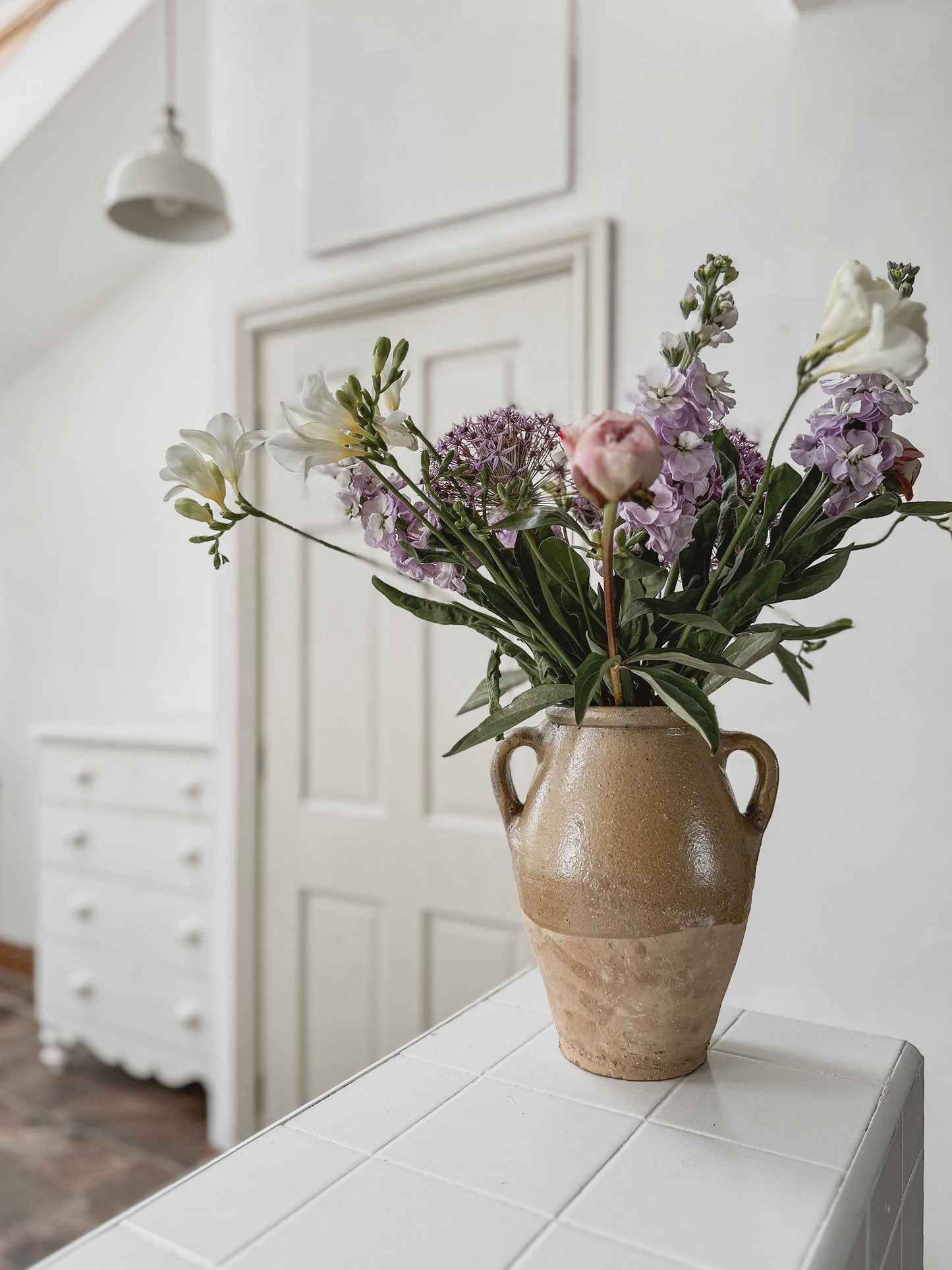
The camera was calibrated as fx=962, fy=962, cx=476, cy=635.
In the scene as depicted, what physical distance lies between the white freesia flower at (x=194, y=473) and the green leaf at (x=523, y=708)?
0.82 feet

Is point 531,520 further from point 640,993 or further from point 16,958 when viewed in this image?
point 16,958

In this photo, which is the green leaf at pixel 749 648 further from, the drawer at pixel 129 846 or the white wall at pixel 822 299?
the drawer at pixel 129 846

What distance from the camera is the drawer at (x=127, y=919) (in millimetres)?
2475

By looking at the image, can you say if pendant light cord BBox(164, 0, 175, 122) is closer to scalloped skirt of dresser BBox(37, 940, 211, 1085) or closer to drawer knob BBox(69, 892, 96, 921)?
drawer knob BBox(69, 892, 96, 921)

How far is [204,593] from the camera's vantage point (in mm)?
3256

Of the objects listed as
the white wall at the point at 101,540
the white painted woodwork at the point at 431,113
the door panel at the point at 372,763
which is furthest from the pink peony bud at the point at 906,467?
the white wall at the point at 101,540

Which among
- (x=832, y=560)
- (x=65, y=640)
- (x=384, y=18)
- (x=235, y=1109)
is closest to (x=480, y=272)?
(x=384, y=18)

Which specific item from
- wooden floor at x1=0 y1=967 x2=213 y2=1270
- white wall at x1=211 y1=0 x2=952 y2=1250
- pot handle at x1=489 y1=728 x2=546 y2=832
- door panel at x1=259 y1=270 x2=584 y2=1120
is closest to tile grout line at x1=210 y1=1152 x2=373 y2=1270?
pot handle at x1=489 y1=728 x2=546 y2=832

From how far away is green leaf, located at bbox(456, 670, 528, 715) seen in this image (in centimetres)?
81

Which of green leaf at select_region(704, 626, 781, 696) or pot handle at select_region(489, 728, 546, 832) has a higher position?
green leaf at select_region(704, 626, 781, 696)

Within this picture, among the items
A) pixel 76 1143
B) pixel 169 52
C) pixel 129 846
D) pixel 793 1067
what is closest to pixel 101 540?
pixel 129 846

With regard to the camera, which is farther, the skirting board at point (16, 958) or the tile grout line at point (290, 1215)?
the skirting board at point (16, 958)

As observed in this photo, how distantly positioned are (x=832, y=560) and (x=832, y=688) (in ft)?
3.23

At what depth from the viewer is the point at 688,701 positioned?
63 centimetres
